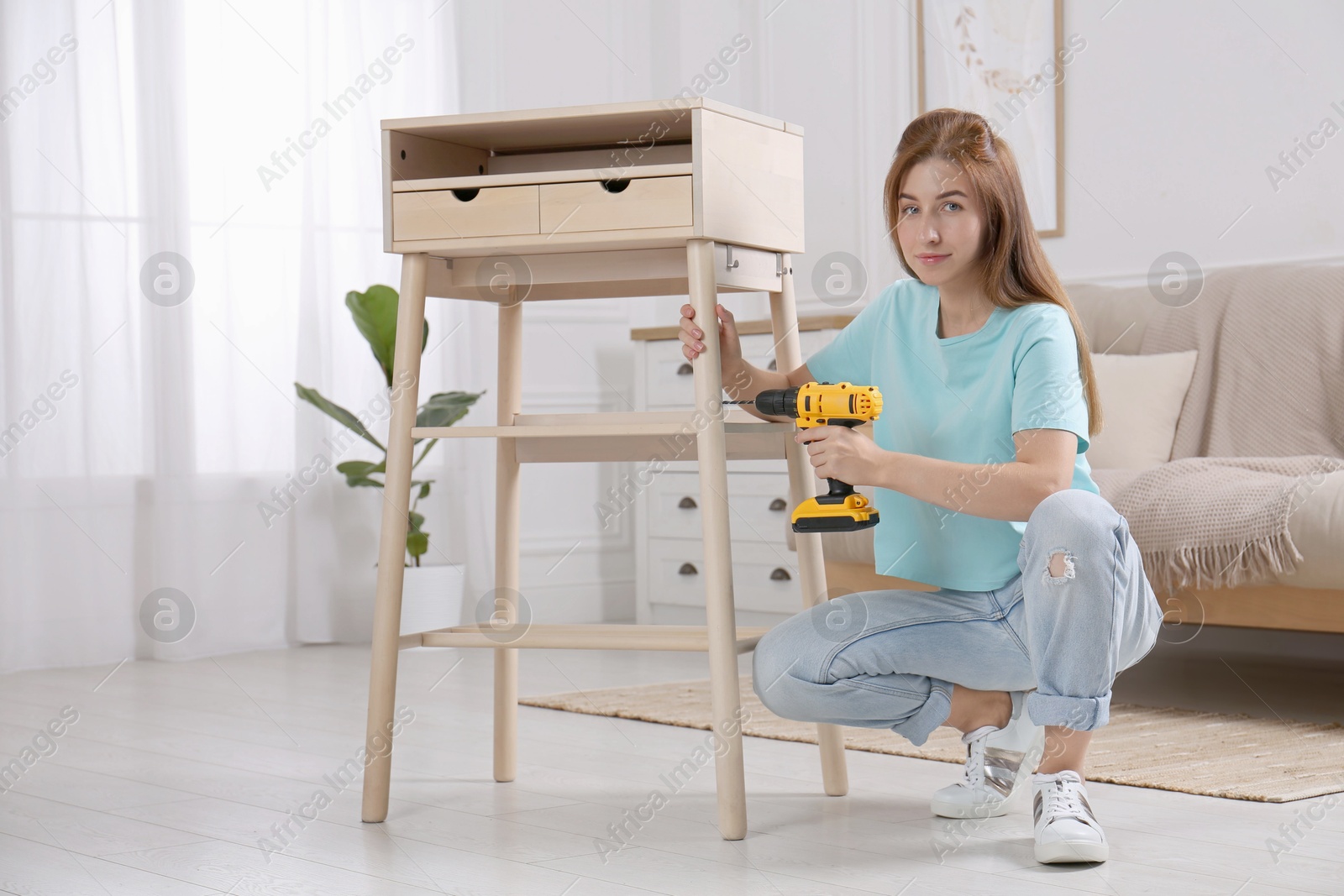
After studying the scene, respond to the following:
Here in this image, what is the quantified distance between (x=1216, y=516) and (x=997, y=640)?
0.92 metres

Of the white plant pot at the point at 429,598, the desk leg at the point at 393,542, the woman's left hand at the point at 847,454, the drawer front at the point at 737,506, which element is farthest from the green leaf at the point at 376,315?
the woman's left hand at the point at 847,454

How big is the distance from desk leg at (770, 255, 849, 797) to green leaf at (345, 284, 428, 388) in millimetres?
1815

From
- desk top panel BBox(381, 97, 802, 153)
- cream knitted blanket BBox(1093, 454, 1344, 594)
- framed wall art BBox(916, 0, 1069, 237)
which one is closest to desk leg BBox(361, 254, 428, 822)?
desk top panel BBox(381, 97, 802, 153)

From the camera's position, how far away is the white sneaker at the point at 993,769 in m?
1.82

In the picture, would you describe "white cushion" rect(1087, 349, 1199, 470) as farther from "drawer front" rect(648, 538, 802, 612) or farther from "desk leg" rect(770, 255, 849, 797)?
"desk leg" rect(770, 255, 849, 797)

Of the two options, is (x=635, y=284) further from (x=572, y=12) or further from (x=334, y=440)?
(x=572, y=12)

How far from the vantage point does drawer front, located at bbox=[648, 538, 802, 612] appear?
12.1ft

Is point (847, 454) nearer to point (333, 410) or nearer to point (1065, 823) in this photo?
point (1065, 823)

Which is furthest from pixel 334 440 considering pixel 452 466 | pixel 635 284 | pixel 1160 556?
pixel 1160 556

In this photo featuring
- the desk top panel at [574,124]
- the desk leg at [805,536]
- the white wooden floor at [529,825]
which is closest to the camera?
the white wooden floor at [529,825]

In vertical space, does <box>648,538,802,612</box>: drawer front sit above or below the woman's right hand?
below

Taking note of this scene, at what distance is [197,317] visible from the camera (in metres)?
3.65

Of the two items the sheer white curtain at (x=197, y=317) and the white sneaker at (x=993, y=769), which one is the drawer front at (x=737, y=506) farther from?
the white sneaker at (x=993, y=769)

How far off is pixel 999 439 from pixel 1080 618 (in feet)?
0.80
